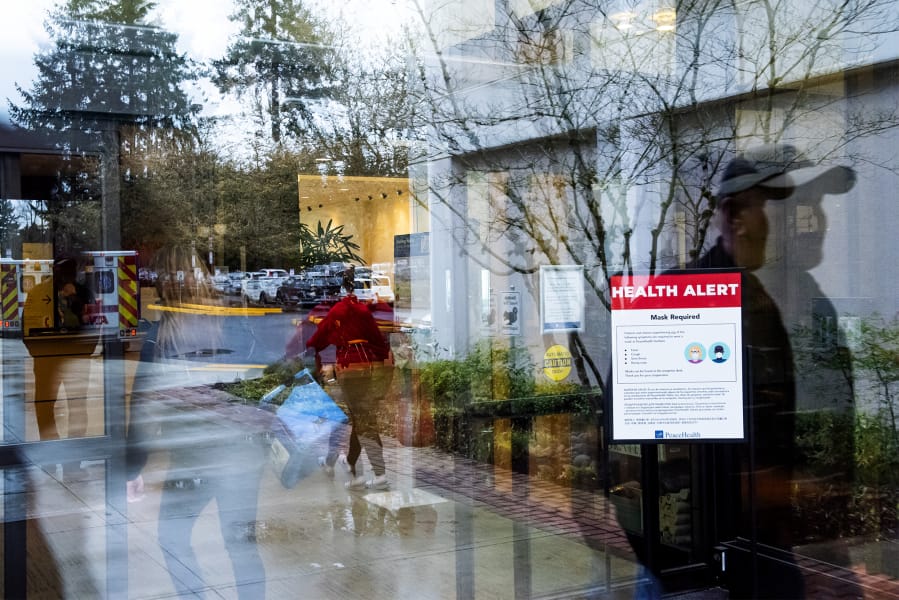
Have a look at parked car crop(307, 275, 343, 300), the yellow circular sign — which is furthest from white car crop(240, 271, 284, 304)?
the yellow circular sign

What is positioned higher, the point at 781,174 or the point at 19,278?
the point at 781,174

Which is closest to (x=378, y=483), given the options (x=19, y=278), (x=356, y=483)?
(x=356, y=483)

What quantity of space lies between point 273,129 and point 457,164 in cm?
849

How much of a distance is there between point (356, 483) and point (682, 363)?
13.2 feet

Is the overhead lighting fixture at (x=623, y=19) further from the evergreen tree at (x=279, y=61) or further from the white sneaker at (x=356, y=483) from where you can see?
the evergreen tree at (x=279, y=61)

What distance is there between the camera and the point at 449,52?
7324 mm

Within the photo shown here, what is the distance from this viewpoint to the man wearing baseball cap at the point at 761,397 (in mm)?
4371

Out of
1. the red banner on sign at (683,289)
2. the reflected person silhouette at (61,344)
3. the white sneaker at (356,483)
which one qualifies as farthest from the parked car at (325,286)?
the red banner on sign at (683,289)

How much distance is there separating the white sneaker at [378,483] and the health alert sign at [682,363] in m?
3.69

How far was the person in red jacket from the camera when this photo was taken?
22.8ft

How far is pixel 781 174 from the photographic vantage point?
5.25 metres

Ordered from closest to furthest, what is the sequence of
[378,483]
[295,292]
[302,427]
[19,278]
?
[302,427] → [378,483] → [19,278] → [295,292]

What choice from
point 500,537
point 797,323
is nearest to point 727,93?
point 797,323

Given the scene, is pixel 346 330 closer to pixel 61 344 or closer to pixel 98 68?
pixel 98 68
